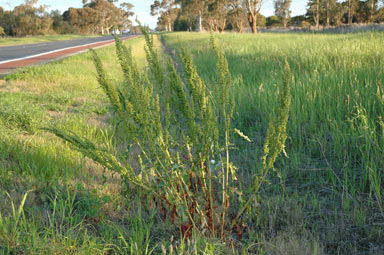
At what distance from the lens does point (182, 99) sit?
1.57 metres

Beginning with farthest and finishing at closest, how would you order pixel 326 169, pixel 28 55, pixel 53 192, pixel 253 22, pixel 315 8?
pixel 315 8 < pixel 253 22 < pixel 28 55 < pixel 326 169 < pixel 53 192

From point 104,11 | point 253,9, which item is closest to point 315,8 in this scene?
point 253,9

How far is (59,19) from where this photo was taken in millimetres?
55812

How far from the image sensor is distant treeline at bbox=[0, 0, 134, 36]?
4291 cm

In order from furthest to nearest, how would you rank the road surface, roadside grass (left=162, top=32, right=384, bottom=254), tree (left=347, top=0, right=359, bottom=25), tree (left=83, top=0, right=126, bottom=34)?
1. tree (left=83, top=0, right=126, bottom=34)
2. tree (left=347, top=0, right=359, bottom=25)
3. the road surface
4. roadside grass (left=162, top=32, right=384, bottom=254)

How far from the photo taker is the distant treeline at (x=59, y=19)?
4291cm

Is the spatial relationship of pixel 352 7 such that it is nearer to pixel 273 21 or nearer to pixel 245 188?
pixel 273 21

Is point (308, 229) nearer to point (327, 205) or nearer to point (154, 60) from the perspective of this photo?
point (327, 205)

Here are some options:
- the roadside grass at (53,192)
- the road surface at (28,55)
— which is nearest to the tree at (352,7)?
the road surface at (28,55)

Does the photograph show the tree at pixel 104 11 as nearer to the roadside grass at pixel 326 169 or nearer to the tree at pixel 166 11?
the tree at pixel 166 11

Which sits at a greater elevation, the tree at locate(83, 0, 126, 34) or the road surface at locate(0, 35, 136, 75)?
the tree at locate(83, 0, 126, 34)

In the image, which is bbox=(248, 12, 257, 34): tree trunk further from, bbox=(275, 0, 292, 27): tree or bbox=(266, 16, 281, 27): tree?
bbox=(266, 16, 281, 27): tree

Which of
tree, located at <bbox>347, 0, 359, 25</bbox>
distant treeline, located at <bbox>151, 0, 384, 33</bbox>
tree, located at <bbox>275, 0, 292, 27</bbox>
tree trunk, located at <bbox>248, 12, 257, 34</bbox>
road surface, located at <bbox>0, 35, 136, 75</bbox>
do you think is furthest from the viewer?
tree, located at <bbox>275, 0, 292, 27</bbox>

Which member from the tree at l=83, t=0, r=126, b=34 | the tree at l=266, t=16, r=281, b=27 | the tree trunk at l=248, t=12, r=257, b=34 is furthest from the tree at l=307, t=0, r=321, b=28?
the tree at l=83, t=0, r=126, b=34
